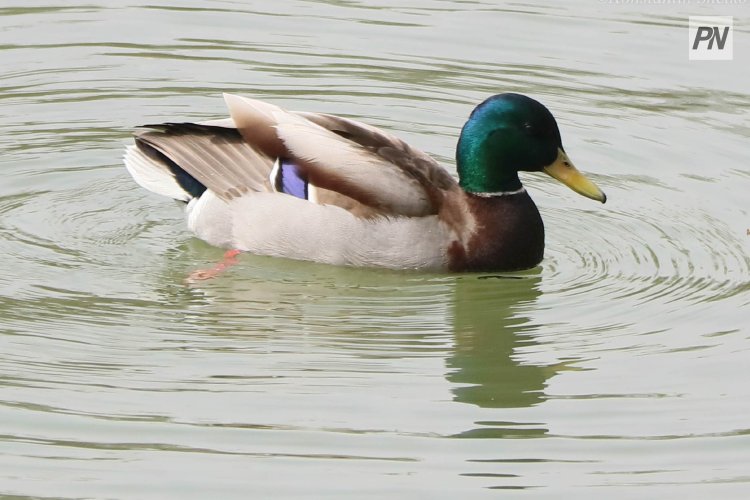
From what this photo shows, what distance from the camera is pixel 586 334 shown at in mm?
8922

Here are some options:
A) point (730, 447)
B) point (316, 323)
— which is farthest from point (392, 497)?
point (316, 323)

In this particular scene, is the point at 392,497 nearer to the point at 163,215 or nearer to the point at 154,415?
the point at 154,415

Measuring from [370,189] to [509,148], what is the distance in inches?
36.3

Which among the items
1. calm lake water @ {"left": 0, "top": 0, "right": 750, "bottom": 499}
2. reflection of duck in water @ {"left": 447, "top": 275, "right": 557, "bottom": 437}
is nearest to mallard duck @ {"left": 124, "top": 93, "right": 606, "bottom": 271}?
calm lake water @ {"left": 0, "top": 0, "right": 750, "bottom": 499}

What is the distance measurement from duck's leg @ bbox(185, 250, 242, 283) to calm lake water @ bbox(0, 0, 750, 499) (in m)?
0.08

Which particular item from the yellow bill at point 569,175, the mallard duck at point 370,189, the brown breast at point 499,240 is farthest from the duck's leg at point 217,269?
the yellow bill at point 569,175

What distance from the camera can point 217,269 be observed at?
9984 mm

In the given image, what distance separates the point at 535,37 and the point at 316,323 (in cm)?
577

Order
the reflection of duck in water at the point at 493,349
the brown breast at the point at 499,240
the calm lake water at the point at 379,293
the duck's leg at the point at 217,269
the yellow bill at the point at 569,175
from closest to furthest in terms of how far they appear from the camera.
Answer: the calm lake water at the point at 379,293
the reflection of duck in water at the point at 493,349
the duck's leg at the point at 217,269
the brown breast at the point at 499,240
the yellow bill at the point at 569,175

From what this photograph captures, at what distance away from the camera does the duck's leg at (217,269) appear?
984cm

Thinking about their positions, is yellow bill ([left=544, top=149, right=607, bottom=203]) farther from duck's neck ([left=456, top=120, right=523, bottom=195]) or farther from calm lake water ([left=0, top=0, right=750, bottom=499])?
calm lake water ([left=0, top=0, right=750, bottom=499])

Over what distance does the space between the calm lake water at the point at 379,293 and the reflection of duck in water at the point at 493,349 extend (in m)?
0.02

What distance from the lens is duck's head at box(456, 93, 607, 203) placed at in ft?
33.0

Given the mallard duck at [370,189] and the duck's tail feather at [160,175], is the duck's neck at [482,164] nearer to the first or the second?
the mallard duck at [370,189]
